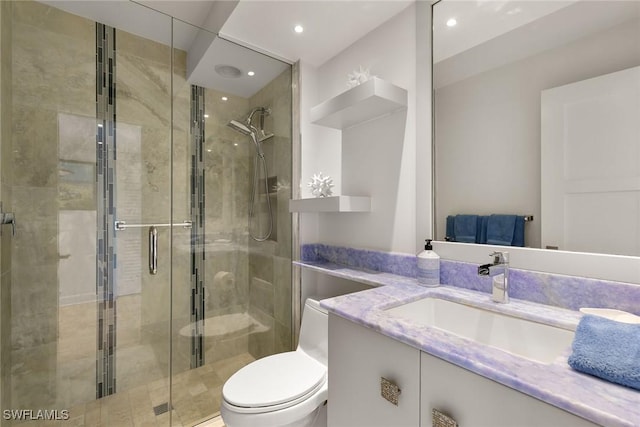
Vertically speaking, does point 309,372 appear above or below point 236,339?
above

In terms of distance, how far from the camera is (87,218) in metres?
1.71

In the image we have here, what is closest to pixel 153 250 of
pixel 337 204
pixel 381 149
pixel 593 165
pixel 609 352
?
pixel 337 204

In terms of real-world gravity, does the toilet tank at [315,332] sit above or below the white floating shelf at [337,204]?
below

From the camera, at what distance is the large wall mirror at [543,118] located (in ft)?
2.93

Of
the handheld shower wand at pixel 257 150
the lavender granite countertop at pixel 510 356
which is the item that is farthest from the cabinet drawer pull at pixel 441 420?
the handheld shower wand at pixel 257 150

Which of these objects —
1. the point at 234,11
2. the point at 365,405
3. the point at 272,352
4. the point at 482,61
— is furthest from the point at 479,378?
the point at 234,11

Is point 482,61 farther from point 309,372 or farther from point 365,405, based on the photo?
point 309,372

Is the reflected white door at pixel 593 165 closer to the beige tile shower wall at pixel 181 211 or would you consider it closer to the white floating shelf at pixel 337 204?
the white floating shelf at pixel 337 204

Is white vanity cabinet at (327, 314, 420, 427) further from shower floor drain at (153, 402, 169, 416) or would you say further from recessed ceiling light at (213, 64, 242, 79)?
recessed ceiling light at (213, 64, 242, 79)

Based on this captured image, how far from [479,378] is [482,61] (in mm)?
1218

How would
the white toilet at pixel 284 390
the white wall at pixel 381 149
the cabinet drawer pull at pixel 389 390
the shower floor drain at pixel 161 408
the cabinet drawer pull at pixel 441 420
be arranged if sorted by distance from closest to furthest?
the cabinet drawer pull at pixel 441 420, the cabinet drawer pull at pixel 389 390, the white toilet at pixel 284 390, the white wall at pixel 381 149, the shower floor drain at pixel 161 408

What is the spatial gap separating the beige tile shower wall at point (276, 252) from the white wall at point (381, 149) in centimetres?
15

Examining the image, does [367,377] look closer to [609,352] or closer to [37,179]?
[609,352]

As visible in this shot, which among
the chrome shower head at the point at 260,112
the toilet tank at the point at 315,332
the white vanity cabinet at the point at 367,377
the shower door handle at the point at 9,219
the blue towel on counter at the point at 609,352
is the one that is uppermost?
the chrome shower head at the point at 260,112
